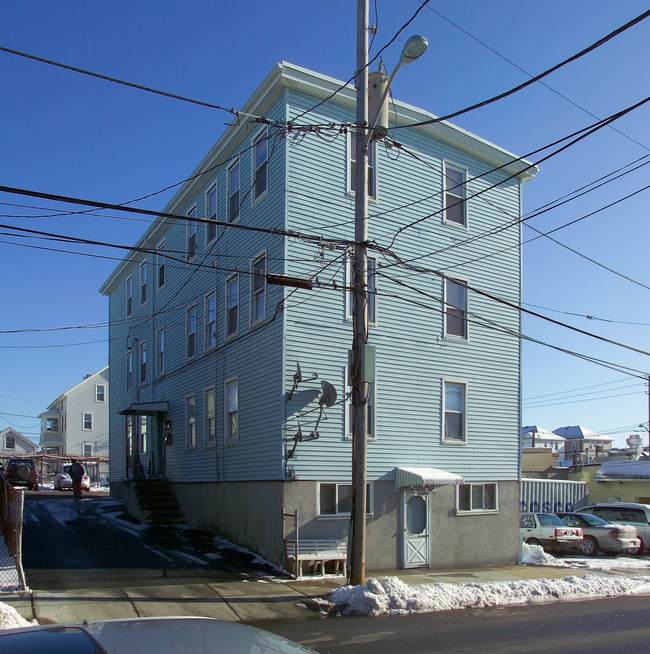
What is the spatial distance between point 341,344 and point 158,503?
9.76 m

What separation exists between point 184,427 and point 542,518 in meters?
12.3

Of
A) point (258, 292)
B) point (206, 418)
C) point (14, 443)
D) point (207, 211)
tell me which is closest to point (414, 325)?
point (258, 292)

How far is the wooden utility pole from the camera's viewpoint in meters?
12.4

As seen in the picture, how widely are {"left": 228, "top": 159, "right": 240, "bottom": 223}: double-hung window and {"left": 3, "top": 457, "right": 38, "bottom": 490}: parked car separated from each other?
23.2 meters

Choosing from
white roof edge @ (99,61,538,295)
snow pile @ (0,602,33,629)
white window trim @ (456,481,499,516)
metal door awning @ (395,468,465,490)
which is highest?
white roof edge @ (99,61,538,295)

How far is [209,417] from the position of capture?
20688mm

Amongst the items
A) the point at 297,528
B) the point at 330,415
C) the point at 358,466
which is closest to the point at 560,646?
the point at 358,466

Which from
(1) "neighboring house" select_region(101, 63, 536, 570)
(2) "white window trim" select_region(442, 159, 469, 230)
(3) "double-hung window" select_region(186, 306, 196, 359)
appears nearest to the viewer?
(1) "neighboring house" select_region(101, 63, 536, 570)

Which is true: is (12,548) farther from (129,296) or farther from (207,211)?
(129,296)

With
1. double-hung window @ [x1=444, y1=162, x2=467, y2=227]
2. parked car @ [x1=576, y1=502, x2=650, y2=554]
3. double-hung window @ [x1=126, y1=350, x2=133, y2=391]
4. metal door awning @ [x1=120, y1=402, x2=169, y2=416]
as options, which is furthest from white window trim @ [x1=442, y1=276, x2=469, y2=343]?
double-hung window @ [x1=126, y1=350, x2=133, y2=391]

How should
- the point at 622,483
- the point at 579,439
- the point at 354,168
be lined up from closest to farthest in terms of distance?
the point at 354,168
the point at 622,483
the point at 579,439

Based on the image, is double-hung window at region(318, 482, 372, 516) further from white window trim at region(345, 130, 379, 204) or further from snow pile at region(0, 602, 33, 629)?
snow pile at region(0, 602, 33, 629)

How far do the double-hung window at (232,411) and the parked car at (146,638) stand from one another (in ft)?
49.7

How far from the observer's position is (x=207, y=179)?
21969 mm
